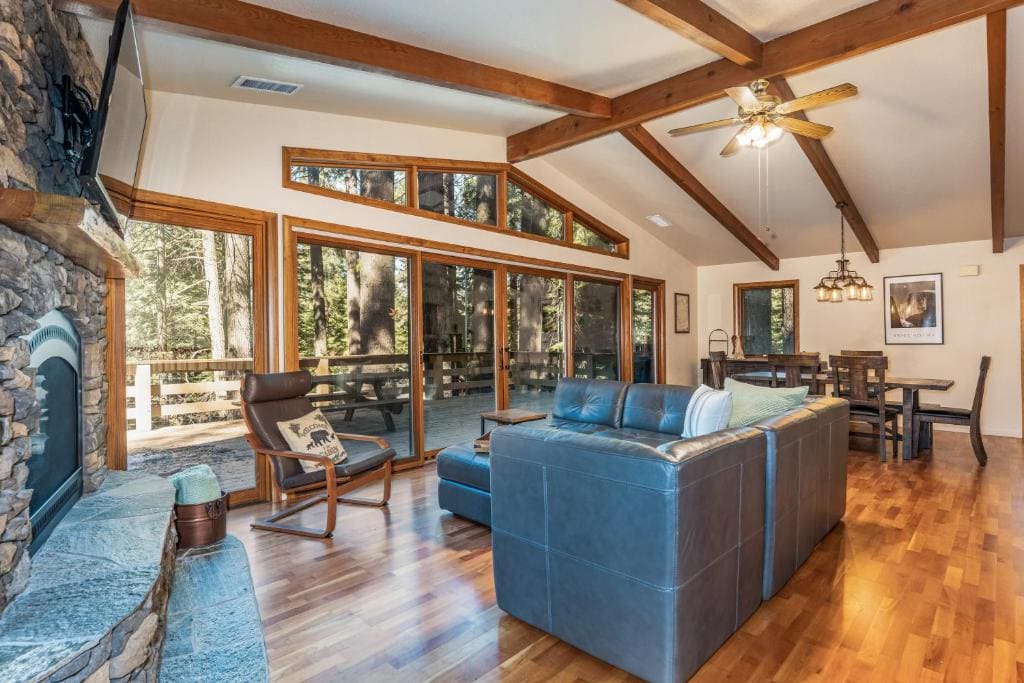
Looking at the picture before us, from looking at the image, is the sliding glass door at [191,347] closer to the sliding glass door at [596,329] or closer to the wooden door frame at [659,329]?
the sliding glass door at [596,329]

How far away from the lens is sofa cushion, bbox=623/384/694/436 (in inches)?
153

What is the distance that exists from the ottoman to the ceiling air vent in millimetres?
2653

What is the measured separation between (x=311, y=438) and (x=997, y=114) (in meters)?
5.27

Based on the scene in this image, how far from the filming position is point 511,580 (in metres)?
2.26

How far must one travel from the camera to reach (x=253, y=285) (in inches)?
156

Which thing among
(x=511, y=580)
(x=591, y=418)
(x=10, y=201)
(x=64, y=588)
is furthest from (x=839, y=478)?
(x=10, y=201)

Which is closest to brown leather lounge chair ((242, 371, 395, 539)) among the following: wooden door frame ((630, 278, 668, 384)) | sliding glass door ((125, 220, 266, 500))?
sliding glass door ((125, 220, 266, 500))

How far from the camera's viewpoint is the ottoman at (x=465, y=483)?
131 inches

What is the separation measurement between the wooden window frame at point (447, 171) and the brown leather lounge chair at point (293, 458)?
1548mm

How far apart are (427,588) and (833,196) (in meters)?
5.30

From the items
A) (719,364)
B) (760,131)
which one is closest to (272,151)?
(760,131)

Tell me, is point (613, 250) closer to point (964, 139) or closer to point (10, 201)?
point (964, 139)

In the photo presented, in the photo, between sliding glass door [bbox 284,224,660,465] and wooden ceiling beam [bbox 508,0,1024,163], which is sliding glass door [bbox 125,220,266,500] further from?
wooden ceiling beam [bbox 508,0,1024,163]

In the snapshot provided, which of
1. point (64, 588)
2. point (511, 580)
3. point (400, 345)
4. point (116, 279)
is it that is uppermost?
point (116, 279)
